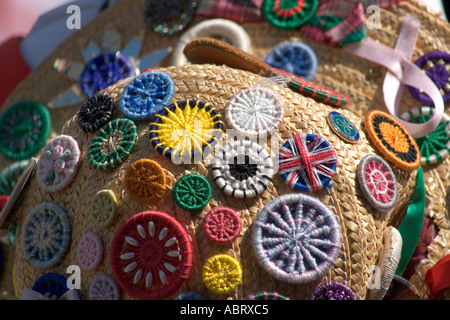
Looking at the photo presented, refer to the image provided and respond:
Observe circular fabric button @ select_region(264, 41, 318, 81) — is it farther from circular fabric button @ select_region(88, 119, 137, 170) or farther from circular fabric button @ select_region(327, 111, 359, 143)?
circular fabric button @ select_region(88, 119, 137, 170)

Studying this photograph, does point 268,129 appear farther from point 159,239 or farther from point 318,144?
point 159,239

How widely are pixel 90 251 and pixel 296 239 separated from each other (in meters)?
0.55

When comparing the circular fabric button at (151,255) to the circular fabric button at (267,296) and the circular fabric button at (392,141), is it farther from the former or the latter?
the circular fabric button at (392,141)

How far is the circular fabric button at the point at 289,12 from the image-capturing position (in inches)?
94.7

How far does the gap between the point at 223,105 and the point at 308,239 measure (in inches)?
17.3

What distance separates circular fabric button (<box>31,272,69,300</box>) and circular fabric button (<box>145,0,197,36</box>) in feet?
3.71

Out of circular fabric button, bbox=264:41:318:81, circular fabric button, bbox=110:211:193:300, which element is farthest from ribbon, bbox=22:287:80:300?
circular fabric button, bbox=264:41:318:81

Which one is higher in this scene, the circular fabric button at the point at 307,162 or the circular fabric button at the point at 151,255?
the circular fabric button at the point at 307,162

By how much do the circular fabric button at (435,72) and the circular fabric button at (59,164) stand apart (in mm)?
1192

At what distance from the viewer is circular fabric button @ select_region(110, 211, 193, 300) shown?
5.26 feet

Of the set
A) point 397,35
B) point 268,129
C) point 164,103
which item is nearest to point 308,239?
point 268,129

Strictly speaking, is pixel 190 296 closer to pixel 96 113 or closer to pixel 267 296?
pixel 267 296

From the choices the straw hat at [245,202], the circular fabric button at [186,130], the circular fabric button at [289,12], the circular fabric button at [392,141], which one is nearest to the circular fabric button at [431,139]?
the straw hat at [245,202]

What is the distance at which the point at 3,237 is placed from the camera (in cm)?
238
